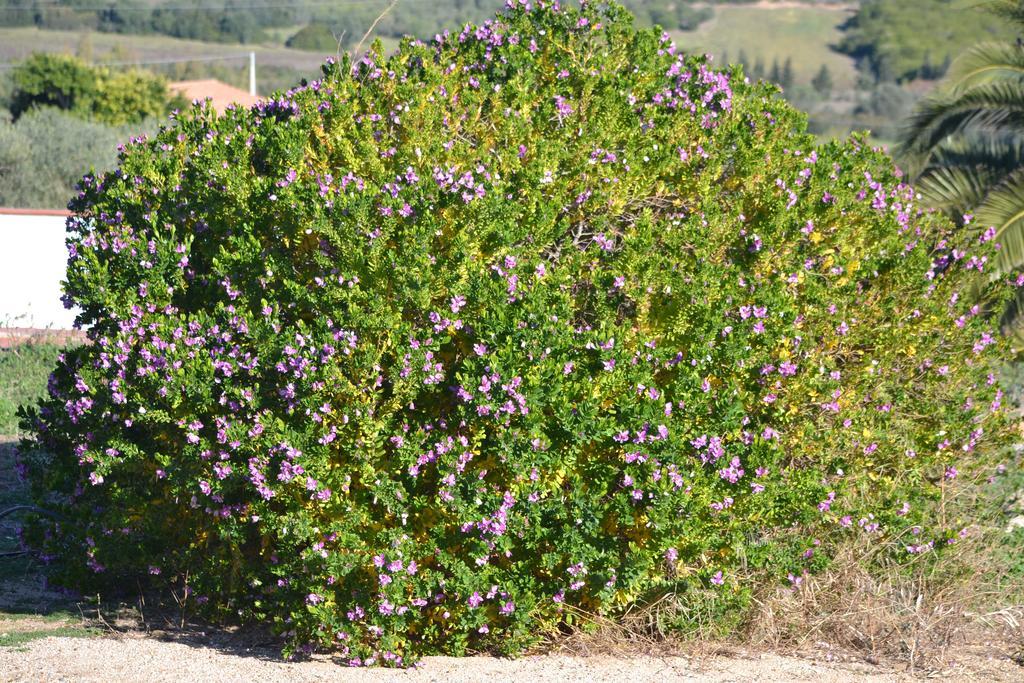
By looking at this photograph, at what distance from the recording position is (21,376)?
11133 millimetres

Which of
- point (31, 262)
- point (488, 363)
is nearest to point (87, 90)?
point (31, 262)

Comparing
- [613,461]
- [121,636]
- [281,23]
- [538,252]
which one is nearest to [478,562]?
[613,461]

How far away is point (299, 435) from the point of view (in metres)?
4.86

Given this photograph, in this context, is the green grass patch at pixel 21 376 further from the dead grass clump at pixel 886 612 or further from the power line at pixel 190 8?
the power line at pixel 190 8

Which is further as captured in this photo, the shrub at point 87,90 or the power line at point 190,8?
the power line at point 190,8

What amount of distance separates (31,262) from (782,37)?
79869 millimetres

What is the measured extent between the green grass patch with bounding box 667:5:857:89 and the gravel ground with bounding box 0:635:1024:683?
241ft

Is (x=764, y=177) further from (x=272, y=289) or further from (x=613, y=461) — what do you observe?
(x=272, y=289)

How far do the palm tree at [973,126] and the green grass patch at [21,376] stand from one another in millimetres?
8772

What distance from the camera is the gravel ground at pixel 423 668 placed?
5.01m

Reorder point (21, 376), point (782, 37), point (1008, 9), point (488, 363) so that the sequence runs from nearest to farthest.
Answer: point (488, 363) < point (21, 376) < point (1008, 9) < point (782, 37)

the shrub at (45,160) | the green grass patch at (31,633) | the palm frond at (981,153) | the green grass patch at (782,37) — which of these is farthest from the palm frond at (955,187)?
the green grass patch at (782,37)

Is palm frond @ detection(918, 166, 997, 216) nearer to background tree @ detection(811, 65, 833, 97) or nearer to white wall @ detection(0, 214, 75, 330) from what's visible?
white wall @ detection(0, 214, 75, 330)

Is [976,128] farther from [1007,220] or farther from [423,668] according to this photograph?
[423,668]
